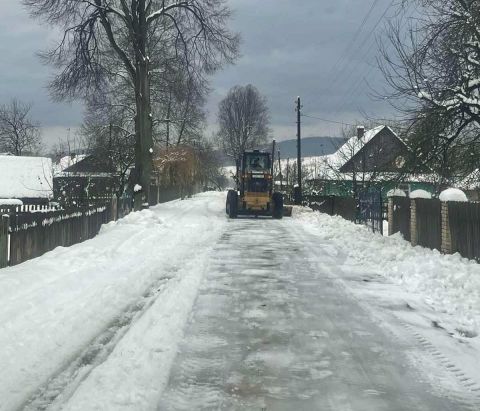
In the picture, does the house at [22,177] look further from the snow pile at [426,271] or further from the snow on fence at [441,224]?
the snow pile at [426,271]

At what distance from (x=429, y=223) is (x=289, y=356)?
10195 millimetres

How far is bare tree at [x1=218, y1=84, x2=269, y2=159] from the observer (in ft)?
292

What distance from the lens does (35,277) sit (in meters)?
9.42

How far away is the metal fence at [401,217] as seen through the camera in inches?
670

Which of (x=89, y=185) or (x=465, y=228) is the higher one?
(x=89, y=185)

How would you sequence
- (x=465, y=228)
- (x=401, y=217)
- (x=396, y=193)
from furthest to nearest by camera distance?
(x=396, y=193) < (x=401, y=217) < (x=465, y=228)

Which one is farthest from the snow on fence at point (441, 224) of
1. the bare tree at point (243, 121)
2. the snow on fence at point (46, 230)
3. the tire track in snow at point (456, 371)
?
the bare tree at point (243, 121)

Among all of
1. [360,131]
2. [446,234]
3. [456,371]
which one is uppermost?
[360,131]

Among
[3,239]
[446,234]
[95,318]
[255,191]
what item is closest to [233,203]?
[255,191]

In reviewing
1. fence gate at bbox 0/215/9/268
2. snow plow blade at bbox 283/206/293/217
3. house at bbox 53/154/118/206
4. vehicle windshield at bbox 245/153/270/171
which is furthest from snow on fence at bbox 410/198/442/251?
snow plow blade at bbox 283/206/293/217

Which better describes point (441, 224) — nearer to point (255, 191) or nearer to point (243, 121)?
point (255, 191)

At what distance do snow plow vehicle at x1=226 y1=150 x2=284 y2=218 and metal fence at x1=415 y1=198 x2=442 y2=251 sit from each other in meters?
14.1

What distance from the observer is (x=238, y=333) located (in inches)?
257

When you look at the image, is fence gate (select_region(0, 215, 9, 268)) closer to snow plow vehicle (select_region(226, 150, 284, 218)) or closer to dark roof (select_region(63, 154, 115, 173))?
snow plow vehicle (select_region(226, 150, 284, 218))
